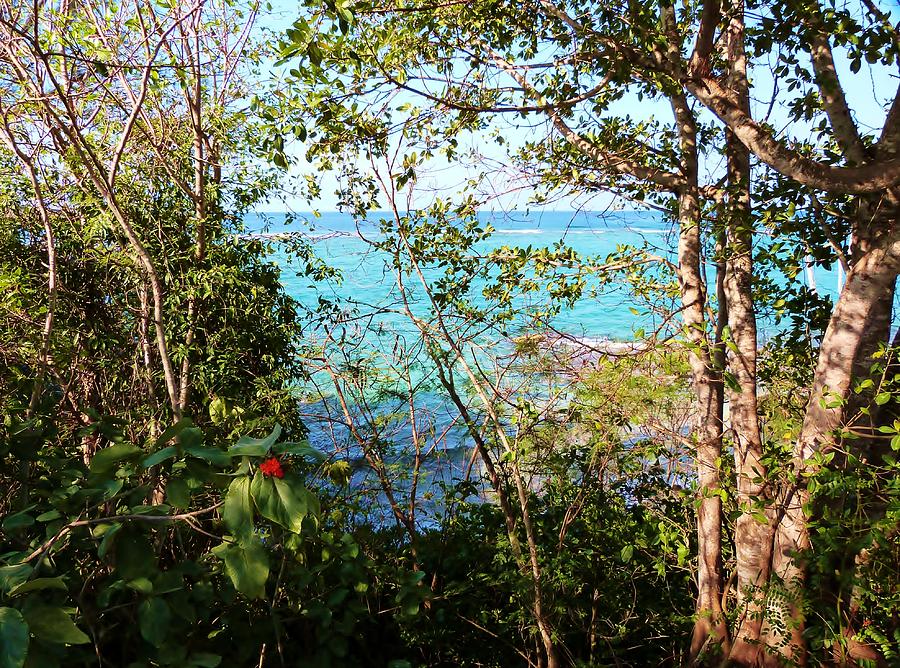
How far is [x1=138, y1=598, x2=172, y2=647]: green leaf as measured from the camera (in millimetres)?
960

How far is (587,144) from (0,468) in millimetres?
2981

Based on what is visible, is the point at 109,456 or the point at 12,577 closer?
the point at 12,577

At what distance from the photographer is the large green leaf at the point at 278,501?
0.86 m

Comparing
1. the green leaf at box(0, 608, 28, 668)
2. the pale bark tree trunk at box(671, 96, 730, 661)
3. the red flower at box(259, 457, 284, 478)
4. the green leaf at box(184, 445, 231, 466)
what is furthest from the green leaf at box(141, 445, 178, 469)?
the pale bark tree trunk at box(671, 96, 730, 661)

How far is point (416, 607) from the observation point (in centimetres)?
175

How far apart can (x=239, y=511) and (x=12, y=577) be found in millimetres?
290

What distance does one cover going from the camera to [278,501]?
0.87m

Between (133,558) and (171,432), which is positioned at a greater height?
(171,432)

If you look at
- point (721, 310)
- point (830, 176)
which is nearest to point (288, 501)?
point (830, 176)

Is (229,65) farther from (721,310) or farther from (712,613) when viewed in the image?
(712,613)

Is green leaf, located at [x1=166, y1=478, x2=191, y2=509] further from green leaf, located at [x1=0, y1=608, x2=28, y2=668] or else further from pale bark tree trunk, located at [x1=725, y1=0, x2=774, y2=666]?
pale bark tree trunk, located at [x1=725, y1=0, x2=774, y2=666]

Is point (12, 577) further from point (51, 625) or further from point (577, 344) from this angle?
point (577, 344)

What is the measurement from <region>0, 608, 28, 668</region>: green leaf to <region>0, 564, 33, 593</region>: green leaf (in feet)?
0.18

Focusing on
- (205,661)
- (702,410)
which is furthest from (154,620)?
(702,410)
